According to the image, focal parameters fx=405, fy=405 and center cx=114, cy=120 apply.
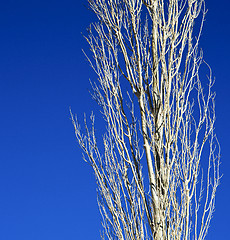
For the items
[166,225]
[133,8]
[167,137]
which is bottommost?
[166,225]

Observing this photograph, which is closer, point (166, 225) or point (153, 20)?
point (166, 225)

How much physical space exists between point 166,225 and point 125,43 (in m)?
1.81

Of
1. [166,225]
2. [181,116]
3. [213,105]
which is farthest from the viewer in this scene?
[213,105]

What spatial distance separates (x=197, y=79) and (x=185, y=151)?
75 centimetres

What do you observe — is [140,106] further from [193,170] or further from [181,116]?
[193,170]

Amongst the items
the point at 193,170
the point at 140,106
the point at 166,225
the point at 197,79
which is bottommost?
the point at 166,225

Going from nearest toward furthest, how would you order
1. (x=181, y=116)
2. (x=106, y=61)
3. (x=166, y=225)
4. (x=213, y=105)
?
(x=166, y=225) → (x=181, y=116) → (x=213, y=105) → (x=106, y=61)

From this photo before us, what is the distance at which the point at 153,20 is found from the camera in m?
3.94

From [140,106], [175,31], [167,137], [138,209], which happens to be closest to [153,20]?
[175,31]

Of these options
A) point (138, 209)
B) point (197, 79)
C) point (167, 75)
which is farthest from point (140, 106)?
point (138, 209)

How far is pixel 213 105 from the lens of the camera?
12.7 ft

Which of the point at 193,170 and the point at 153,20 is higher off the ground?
the point at 153,20

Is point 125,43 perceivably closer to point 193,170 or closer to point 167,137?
point 167,137

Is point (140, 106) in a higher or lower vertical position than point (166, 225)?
higher
